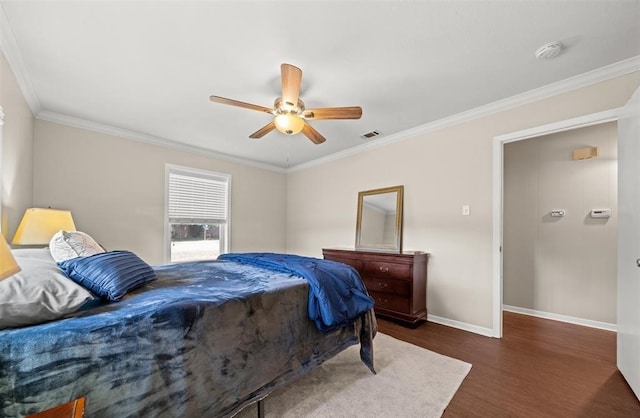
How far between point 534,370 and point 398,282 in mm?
1344

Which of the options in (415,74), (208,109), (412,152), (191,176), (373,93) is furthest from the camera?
(191,176)

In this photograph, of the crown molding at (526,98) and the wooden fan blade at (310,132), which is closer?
the crown molding at (526,98)

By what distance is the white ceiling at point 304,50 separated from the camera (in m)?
1.58

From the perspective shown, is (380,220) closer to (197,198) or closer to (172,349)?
(197,198)

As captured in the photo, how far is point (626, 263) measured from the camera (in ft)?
6.14

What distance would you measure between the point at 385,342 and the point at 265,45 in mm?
2823

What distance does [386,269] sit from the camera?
3.16 meters

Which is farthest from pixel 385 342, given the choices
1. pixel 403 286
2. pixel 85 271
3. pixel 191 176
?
pixel 191 176

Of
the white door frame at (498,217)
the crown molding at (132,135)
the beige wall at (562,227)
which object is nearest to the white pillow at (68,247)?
the crown molding at (132,135)

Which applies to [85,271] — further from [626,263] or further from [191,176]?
[626,263]

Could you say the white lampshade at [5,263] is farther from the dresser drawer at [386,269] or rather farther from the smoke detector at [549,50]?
the smoke detector at [549,50]

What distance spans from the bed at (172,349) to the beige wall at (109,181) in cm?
216

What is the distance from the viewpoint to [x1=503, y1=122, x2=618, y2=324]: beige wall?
301 centimetres

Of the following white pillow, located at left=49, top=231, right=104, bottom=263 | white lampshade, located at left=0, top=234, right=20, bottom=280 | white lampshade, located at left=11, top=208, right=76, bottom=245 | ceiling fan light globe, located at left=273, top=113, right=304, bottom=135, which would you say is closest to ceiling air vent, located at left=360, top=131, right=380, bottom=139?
ceiling fan light globe, located at left=273, top=113, right=304, bottom=135
